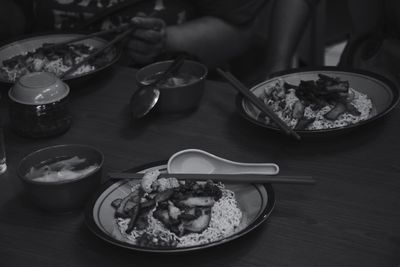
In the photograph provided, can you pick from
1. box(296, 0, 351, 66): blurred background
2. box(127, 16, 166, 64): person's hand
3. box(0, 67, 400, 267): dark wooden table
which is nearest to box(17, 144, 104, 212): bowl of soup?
box(0, 67, 400, 267): dark wooden table

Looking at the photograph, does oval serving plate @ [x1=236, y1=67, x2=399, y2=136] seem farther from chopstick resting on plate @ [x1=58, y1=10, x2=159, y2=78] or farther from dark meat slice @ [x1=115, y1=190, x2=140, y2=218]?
chopstick resting on plate @ [x1=58, y1=10, x2=159, y2=78]

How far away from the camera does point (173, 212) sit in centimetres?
103

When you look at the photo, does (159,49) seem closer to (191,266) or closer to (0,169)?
(0,169)

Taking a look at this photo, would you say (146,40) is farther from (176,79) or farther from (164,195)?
(164,195)

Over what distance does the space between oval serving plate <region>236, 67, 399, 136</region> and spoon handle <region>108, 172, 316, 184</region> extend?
193 millimetres

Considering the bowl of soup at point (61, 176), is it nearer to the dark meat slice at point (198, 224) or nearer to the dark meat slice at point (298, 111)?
the dark meat slice at point (198, 224)

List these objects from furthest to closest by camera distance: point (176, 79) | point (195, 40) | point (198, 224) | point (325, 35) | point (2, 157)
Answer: point (325, 35) → point (195, 40) → point (176, 79) → point (2, 157) → point (198, 224)

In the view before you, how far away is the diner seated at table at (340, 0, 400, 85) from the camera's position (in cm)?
193

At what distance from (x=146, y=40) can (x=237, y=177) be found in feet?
3.11

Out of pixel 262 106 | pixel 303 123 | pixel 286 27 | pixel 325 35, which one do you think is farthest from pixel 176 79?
pixel 325 35

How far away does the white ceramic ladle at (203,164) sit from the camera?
119 centimetres

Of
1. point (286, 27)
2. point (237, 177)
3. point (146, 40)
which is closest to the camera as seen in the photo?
point (237, 177)

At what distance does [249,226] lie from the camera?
3.27 ft

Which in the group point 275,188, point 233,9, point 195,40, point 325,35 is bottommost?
point 325,35
